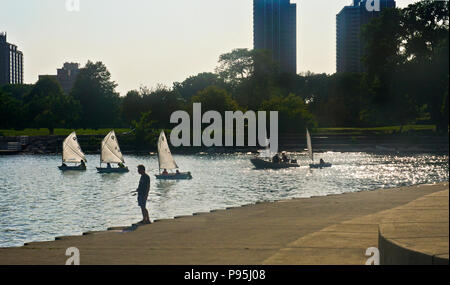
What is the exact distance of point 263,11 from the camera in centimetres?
17525

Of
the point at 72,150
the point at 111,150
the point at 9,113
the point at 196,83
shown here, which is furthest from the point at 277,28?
the point at 111,150

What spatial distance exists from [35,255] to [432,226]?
31.3 feet

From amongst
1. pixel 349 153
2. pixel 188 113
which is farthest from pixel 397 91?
pixel 188 113

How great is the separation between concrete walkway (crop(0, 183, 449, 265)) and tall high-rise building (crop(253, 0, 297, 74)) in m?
149

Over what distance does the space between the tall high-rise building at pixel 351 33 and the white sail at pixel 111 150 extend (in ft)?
168

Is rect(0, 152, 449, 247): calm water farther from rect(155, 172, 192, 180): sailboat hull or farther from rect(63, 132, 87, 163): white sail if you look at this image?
rect(63, 132, 87, 163): white sail

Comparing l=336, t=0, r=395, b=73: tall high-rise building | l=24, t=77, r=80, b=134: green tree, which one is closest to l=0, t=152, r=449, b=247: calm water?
l=336, t=0, r=395, b=73: tall high-rise building

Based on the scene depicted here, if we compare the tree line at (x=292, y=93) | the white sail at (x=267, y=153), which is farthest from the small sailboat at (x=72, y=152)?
the tree line at (x=292, y=93)

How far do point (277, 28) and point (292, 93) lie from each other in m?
42.9

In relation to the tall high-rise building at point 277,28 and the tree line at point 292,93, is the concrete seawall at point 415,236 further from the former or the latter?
the tall high-rise building at point 277,28

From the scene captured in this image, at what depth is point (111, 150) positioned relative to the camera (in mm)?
73000

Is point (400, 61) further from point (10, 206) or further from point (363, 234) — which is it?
point (363, 234)

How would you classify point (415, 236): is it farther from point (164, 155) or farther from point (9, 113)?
point (9, 113)

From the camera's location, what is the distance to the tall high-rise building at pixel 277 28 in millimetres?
173250
